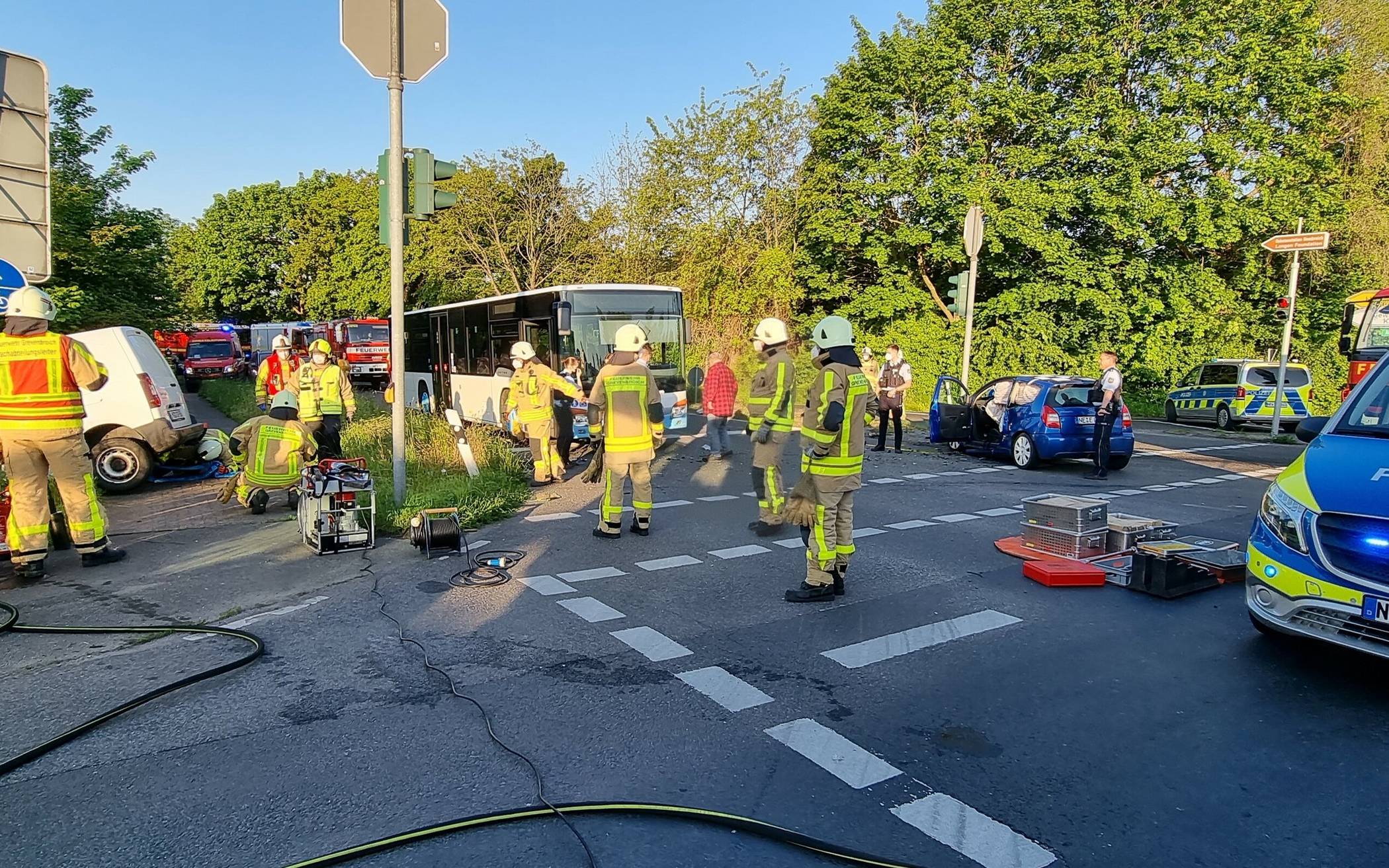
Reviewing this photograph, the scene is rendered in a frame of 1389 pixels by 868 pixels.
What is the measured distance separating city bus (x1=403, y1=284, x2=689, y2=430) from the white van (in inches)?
153

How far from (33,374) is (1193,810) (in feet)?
26.3

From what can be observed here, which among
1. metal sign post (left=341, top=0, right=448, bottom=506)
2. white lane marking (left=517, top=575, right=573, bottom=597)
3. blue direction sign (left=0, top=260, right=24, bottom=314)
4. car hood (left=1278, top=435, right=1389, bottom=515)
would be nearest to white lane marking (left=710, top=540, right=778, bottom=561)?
white lane marking (left=517, top=575, right=573, bottom=597)

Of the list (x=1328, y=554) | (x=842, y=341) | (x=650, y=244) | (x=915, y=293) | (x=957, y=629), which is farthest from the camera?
(x=650, y=244)

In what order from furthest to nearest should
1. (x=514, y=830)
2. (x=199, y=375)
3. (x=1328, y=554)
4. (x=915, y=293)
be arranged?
1. (x=199, y=375)
2. (x=915, y=293)
3. (x=1328, y=554)
4. (x=514, y=830)

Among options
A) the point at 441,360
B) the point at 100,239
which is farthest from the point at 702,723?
the point at 441,360

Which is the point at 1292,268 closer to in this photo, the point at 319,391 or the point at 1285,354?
the point at 1285,354

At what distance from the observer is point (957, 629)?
562cm

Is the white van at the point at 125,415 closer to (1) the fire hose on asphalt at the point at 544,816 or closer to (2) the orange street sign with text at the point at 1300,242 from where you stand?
(1) the fire hose on asphalt at the point at 544,816

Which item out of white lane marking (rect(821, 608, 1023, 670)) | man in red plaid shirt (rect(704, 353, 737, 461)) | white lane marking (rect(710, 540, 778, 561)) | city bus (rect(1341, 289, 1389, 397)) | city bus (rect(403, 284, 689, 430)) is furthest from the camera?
city bus (rect(1341, 289, 1389, 397))

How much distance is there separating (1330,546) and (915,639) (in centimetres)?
225

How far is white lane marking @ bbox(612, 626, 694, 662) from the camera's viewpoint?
512 centimetres

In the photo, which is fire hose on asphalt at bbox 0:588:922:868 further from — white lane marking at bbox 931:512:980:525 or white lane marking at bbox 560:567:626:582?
white lane marking at bbox 931:512:980:525

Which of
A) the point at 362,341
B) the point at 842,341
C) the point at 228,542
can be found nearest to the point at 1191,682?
the point at 842,341

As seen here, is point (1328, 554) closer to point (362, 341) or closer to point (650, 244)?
point (650, 244)
